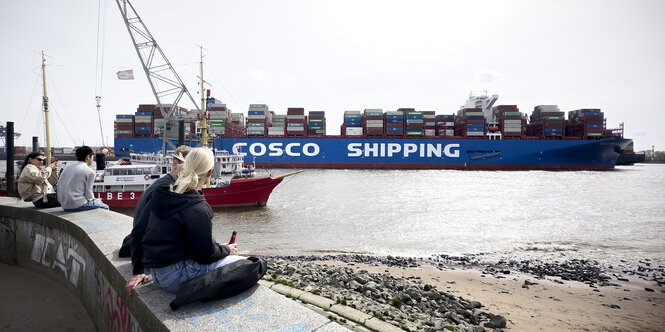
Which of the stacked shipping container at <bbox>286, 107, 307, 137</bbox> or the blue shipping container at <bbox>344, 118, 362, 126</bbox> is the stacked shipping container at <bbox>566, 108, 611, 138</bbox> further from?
the stacked shipping container at <bbox>286, 107, 307, 137</bbox>

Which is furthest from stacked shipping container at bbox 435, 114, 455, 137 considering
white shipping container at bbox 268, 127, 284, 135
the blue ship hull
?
white shipping container at bbox 268, 127, 284, 135

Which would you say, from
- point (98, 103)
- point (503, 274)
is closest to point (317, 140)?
point (98, 103)

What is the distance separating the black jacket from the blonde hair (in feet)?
0.17

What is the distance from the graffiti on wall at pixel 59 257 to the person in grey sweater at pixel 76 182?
52 centimetres

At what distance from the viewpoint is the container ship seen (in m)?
40.2

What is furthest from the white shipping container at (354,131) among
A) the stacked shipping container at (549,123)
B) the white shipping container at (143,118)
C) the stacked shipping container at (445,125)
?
the white shipping container at (143,118)

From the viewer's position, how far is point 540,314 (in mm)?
5066

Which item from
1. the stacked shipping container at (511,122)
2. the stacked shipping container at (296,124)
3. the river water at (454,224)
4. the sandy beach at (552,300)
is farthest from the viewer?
the stacked shipping container at (296,124)

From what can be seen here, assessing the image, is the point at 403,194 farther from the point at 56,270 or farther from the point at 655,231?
the point at 56,270

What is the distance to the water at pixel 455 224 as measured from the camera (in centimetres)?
991

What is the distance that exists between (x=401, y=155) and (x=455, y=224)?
29388 millimetres

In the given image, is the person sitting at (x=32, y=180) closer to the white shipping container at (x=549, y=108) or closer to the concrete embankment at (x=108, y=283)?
the concrete embankment at (x=108, y=283)

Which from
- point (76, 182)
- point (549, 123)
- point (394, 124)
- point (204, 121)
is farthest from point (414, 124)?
point (76, 182)

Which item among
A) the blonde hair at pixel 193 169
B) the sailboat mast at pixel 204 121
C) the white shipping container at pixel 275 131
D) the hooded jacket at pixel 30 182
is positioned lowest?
the hooded jacket at pixel 30 182
